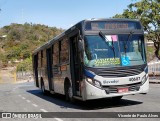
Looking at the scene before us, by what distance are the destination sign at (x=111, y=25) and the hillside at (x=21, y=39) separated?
281 feet

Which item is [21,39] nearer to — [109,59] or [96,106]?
[96,106]

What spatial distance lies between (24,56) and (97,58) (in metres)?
94.4

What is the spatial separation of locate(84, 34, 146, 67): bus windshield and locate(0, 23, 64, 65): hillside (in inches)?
3382

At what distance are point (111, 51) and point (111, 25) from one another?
102cm

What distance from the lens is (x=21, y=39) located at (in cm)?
13450

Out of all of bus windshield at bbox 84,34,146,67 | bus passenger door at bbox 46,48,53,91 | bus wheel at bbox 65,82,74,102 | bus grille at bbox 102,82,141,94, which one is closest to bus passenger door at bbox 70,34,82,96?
bus wheel at bbox 65,82,74,102

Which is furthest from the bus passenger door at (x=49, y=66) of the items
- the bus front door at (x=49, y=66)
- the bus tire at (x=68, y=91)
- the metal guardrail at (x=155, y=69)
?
the metal guardrail at (x=155, y=69)

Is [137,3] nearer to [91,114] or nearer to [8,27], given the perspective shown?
[91,114]

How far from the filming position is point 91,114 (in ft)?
40.1

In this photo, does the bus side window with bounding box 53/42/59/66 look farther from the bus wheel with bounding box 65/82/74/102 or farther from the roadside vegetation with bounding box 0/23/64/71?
the roadside vegetation with bounding box 0/23/64/71

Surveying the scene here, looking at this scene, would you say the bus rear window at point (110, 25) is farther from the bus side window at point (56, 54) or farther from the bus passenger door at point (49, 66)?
the bus passenger door at point (49, 66)

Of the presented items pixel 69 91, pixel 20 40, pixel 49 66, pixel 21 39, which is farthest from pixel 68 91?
pixel 21 39

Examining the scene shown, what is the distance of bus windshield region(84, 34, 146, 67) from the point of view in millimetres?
13305

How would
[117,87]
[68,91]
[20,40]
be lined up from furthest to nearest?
[20,40], [68,91], [117,87]
